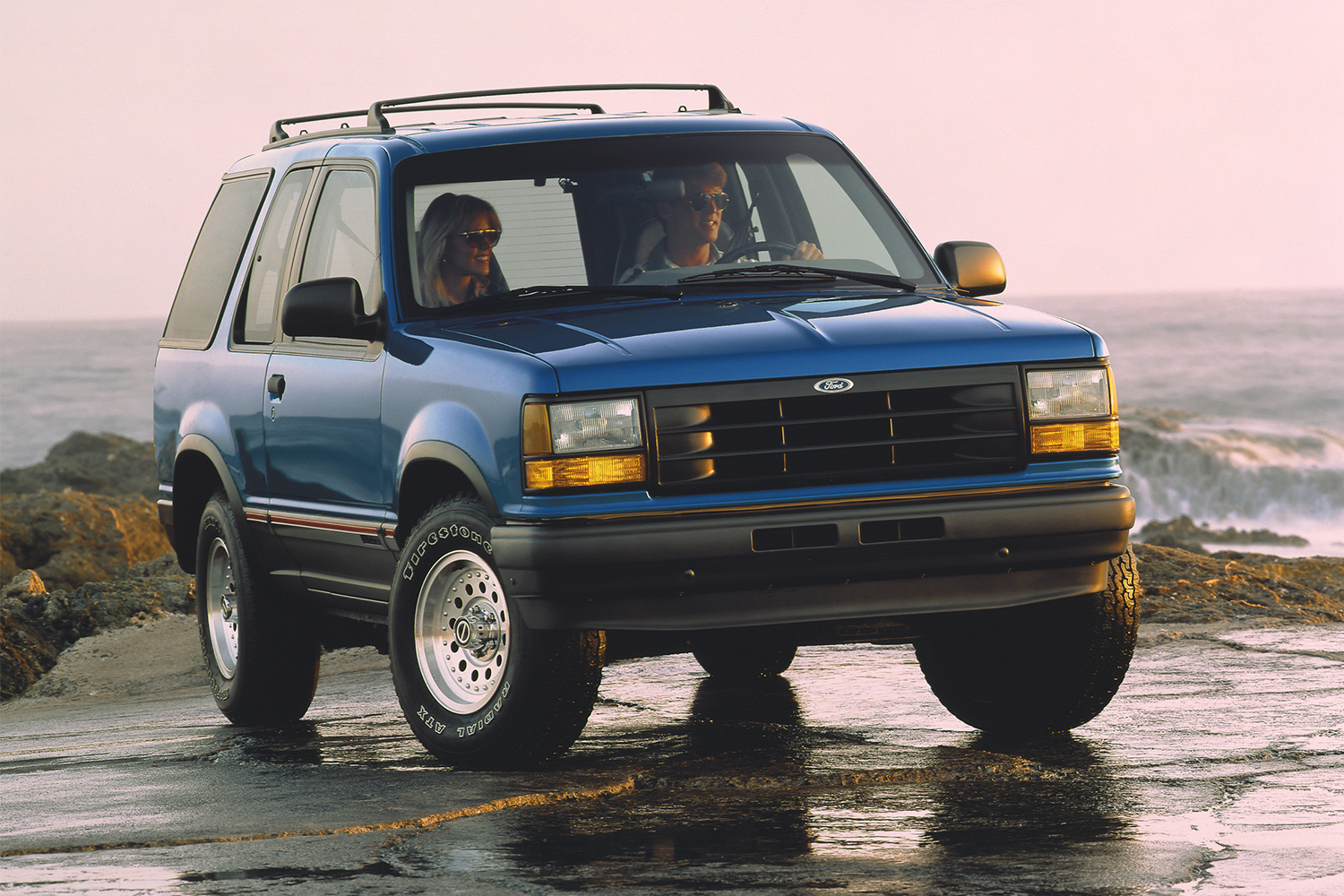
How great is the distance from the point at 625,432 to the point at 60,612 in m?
7.17

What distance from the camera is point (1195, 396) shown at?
4697cm

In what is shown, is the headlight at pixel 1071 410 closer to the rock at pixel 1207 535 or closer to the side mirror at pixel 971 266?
the side mirror at pixel 971 266

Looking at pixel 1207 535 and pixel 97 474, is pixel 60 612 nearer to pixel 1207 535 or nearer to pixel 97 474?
pixel 97 474

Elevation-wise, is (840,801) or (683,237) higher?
(683,237)

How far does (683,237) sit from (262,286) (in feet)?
6.46

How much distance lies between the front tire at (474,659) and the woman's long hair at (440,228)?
3.02ft

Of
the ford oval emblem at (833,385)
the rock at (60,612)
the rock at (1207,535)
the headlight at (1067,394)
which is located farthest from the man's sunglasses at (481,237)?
the rock at (1207,535)

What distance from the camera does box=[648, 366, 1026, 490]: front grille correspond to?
230 inches

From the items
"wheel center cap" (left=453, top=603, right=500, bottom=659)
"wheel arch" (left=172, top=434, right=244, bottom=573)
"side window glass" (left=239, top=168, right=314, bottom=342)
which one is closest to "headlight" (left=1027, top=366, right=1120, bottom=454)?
"wheel center cap" (left=453, top=603, right=500, bottom=659)

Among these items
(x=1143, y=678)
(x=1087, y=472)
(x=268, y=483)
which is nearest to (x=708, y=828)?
(x=1087, y=472)

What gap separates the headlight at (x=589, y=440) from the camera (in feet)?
19.0

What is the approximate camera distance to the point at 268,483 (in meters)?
7.70

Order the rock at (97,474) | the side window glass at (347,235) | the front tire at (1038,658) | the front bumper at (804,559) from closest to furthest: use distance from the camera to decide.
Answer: the front bumper at (804,559), the front tire at (1038,658), the side window glass at (347,235), the rock at (97,474)

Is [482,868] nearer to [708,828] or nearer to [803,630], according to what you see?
[708,828]
